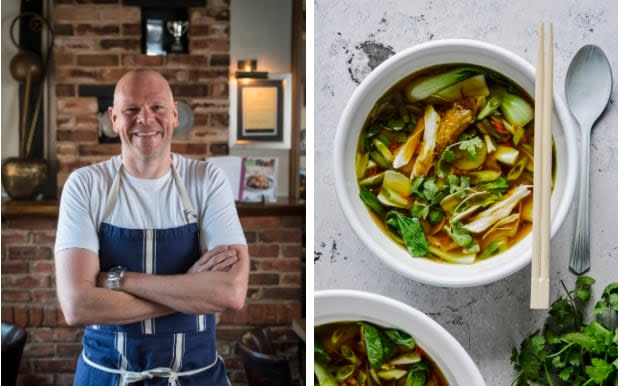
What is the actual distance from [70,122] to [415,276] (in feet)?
1.89

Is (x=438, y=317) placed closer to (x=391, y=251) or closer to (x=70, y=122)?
(x=391, y=251)

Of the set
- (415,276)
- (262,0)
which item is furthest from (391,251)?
(262,0)

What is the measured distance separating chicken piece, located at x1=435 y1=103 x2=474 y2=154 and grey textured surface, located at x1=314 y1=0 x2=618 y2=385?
0.13m

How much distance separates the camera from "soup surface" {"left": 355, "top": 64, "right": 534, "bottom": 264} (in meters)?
1.04

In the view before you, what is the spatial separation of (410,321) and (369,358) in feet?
0.33

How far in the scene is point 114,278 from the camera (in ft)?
3.38

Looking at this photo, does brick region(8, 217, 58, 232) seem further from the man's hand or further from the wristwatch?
the man's hand

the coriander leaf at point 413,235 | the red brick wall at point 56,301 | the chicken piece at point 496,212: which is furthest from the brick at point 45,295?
the chicken piece at point 496,212

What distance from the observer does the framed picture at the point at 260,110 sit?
1096 millimetres

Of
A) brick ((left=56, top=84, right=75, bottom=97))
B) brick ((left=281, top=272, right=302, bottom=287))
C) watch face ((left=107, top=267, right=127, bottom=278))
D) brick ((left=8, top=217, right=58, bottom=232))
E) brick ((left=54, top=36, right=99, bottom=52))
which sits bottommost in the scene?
brick ((left=281, top=272, right=302, bottom=287))

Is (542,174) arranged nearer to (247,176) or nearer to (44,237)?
(247,176)

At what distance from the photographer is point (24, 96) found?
105cm

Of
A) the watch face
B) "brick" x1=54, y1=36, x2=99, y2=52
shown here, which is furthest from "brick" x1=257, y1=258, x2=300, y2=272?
"brick" x1=54, y1=36, x2=99, y2=52

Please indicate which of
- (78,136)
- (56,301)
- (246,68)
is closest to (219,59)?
(246,68)
